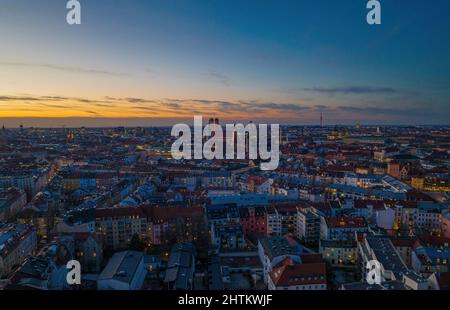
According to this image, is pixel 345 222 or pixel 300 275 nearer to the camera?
pixel 300 275

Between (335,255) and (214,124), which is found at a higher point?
(214,124)

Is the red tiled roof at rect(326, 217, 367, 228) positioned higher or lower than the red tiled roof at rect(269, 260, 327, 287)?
higher

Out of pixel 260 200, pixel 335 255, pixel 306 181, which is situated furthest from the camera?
pixel 306 181

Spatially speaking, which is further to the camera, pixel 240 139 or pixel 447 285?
pixel 240 139

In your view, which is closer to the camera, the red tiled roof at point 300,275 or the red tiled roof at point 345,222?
A: the red tiled roof at point 300,275

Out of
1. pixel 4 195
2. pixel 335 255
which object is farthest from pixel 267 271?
pixel 4 195

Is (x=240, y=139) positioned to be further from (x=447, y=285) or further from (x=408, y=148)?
(x=447, y=285)

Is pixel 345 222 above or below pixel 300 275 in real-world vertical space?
above

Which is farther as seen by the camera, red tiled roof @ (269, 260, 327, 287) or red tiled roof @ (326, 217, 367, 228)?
red tiled roof @ (326, 217, 367, 228)

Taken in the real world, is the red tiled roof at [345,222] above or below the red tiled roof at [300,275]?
above
